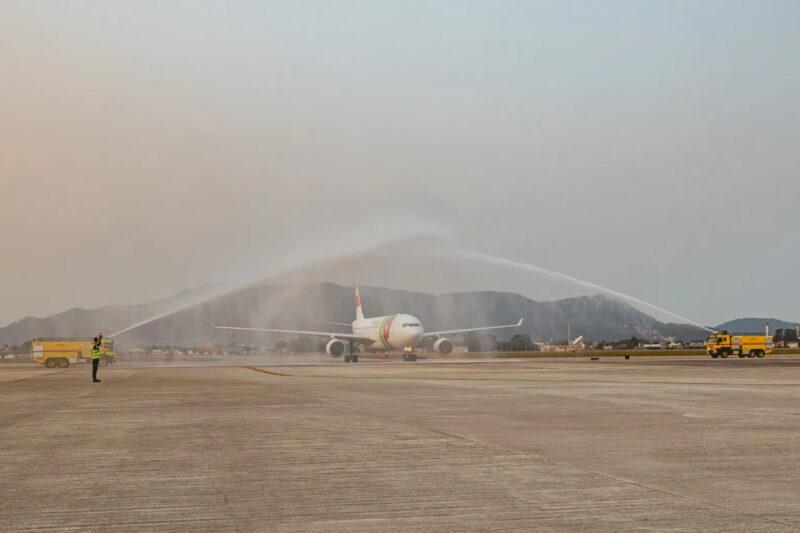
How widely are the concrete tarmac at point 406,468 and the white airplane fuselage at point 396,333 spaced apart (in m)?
63.5

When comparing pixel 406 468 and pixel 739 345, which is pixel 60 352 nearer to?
pixel 739 345

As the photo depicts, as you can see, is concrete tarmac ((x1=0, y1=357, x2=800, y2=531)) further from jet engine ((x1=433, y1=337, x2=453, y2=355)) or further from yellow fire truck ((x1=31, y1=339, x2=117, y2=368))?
jet engine ((x1=433, y1=337, x2=453, y2=355))

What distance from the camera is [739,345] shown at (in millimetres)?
81000

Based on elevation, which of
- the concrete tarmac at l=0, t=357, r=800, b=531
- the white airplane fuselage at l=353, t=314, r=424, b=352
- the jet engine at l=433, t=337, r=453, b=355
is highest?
the white airplane fuselage at l=353, t=314, r=424, b=352

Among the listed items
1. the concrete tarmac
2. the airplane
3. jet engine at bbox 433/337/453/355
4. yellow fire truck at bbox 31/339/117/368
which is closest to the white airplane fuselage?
the airplane

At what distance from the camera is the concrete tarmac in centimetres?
768

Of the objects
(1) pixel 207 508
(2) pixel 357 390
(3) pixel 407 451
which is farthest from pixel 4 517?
(2) pixel 357 390

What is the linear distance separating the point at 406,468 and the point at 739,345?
3064 inches

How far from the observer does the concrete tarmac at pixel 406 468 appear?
25.2 ft

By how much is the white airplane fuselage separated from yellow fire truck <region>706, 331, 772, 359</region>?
2930 cm

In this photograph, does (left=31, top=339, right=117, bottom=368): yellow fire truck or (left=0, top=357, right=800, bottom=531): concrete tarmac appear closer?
(left=0, top=357, right=800, bottom=531): concrete tarmac

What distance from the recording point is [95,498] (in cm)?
880

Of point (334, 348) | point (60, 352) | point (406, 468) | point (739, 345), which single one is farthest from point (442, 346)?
point (406, 468)

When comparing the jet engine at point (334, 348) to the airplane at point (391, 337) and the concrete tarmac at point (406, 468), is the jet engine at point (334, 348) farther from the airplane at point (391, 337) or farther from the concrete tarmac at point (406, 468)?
the concrete tarmac at point (406, 468)
